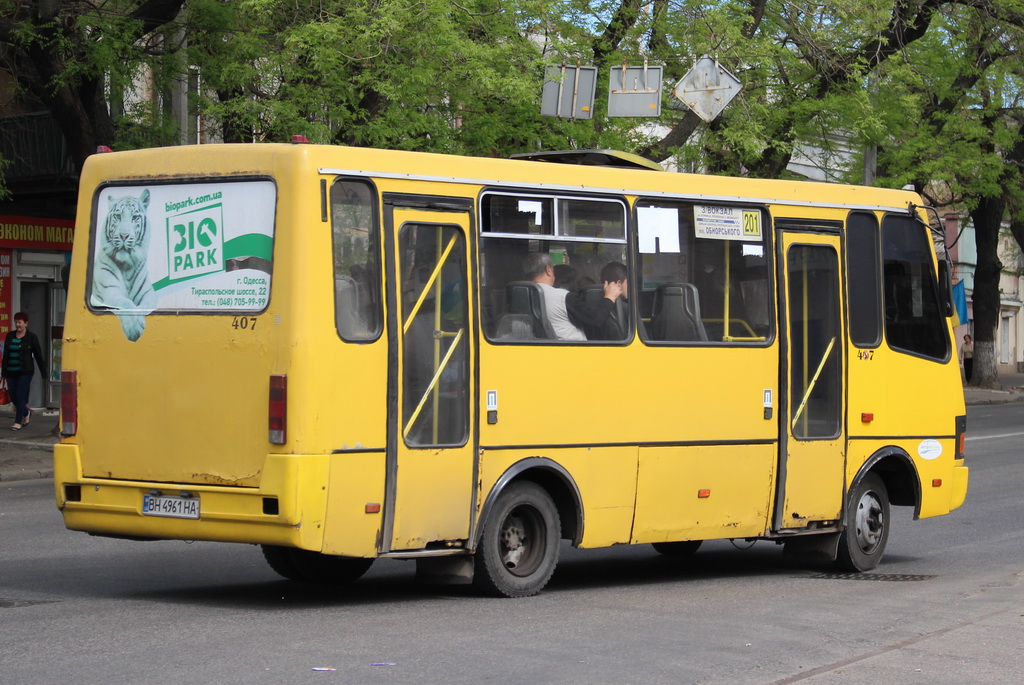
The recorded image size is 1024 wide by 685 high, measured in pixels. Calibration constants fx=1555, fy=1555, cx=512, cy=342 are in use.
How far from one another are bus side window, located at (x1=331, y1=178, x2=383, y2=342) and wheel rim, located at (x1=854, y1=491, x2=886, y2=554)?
491cm

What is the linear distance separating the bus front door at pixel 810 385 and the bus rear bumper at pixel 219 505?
14.0ft

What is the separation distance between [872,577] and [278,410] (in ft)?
17.5

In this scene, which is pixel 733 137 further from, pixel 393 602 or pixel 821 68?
pixel 393 602

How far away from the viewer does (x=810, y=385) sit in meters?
11.8

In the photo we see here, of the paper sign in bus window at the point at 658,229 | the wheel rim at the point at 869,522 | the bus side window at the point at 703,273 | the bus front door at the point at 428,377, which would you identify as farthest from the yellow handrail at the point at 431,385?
the wheel rim at the point at 869,522

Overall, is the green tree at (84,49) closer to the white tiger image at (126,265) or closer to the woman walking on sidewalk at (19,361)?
the woman walking on sidewalk at (19,361)

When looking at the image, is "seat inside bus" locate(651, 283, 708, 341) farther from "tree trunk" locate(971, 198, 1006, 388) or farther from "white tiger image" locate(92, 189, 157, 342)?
"tree trunk" locate(971, 198, 1006, 388)

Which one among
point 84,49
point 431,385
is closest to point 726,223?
point 431,385

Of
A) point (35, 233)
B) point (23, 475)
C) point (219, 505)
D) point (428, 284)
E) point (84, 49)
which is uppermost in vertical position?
point (84, 49)

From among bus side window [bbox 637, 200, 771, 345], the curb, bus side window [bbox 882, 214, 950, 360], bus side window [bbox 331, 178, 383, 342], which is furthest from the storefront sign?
bus side window [bbox 331, 178, 383, 342]

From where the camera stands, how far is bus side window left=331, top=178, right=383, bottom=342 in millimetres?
9039

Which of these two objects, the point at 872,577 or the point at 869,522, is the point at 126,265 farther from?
the point at 869,522

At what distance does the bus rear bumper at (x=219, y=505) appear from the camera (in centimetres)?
865

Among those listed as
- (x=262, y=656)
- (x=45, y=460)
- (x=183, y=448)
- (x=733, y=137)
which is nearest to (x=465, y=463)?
(x=183, y=448)
